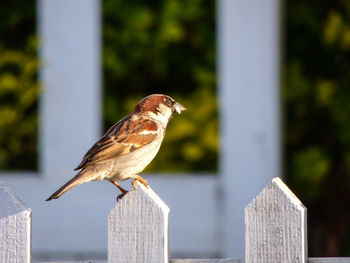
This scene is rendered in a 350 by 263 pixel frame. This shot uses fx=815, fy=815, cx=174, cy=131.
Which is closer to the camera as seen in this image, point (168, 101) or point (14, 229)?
point (14, 229)

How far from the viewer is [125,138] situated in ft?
10.1

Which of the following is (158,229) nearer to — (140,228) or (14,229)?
(140,228)

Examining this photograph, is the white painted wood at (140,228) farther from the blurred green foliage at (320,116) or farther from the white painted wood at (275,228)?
the blurred green foliage at (320,116)

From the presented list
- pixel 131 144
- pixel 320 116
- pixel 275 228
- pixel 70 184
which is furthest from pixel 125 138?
pixel 320 116

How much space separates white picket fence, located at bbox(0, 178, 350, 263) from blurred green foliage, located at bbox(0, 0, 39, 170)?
2880mm

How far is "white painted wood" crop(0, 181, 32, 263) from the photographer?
217cm

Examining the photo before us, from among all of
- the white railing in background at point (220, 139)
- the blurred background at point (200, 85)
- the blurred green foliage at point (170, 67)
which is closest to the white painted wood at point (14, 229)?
the white railing in background at point (220, 139)

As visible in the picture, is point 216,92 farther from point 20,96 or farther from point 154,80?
point 20,96

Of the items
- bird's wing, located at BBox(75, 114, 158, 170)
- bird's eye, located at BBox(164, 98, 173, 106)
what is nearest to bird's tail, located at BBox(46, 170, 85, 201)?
bird's wing, located at BBox(75, 114, 158, 170)

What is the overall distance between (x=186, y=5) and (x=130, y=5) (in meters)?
0.37

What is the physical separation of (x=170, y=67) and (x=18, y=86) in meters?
1.06

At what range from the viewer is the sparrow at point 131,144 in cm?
294

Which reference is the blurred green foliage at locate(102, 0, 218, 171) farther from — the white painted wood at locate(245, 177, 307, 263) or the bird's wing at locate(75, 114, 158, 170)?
the white painted wood at locate(245, 177, 307, 263)

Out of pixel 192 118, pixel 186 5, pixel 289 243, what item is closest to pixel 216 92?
pixel 192 118
